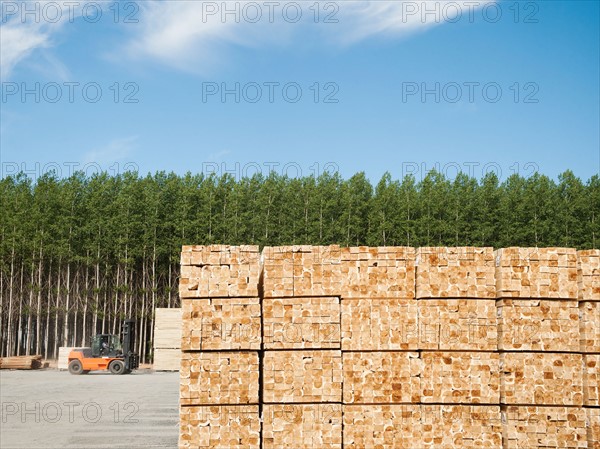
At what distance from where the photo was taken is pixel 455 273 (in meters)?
10.4

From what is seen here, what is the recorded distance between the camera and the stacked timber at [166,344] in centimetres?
4388

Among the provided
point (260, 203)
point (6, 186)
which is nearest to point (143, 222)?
point (260, 203)

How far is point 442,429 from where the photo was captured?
10.1m

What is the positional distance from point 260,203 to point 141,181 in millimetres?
9806

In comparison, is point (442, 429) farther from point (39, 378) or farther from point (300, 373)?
point (39, 378)

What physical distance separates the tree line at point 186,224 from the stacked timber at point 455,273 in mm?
40389

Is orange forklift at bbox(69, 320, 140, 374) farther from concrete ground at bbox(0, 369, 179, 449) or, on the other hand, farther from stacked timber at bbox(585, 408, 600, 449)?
stacked timber at bbox(585, 408, 600, 449)

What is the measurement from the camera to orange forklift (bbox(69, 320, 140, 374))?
38.0 metres

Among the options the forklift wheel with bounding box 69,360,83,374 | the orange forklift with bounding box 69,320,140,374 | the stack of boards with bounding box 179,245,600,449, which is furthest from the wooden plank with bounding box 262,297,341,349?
the forklift wheel with bounding box 69,360,83,374

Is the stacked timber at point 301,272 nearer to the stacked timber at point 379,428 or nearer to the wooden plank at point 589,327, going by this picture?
the stacked timber at point 379,428

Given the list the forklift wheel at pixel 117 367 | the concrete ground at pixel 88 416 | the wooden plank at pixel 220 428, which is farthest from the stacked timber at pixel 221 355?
the forklift wheel at pixel 117 367

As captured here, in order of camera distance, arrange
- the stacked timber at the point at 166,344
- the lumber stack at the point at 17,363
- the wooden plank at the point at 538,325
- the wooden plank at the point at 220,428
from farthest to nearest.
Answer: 1. the lumber stack at the point at 17,363
2. the stacked timber at the point at 166,344
3. the wooden plank at the point at 538,325
4. the wooden plank at the point at 220,428

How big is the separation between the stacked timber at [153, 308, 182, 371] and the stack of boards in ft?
113

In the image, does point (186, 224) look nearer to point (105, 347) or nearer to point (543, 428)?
point (105, 347)
